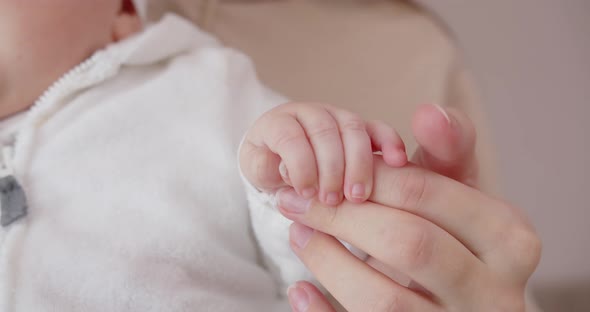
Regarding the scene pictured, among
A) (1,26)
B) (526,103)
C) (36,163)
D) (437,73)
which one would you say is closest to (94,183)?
(36,163)

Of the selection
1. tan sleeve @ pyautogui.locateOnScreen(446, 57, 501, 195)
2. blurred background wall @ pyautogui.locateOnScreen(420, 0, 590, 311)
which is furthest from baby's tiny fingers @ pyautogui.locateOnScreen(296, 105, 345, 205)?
blurred background wall @ pyautogui.locateOnScreen(420, 0, 590, 311)

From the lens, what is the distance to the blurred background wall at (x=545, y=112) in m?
1.21

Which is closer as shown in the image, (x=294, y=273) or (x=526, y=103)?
(x=294, y=273)

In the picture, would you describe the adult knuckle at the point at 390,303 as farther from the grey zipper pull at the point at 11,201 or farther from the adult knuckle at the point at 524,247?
the grey zipper pull at the point at 11,201

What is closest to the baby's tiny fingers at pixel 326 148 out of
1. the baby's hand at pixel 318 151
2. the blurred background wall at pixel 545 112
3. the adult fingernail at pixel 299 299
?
the baby's hand at pixel 318 151

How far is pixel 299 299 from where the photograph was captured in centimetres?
48

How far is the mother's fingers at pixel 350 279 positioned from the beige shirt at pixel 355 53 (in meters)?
0.41

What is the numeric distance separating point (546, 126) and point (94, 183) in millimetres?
1092

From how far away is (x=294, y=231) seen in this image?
0.49m

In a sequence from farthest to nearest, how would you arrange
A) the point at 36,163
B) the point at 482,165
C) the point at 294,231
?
the point at 482,165 → the point at 36,163 → the point at 294,231

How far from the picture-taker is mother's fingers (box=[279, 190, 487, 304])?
399 mm

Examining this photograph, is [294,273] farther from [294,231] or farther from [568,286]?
[568,286]

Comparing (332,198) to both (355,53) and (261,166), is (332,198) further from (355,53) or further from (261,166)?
(355,53)

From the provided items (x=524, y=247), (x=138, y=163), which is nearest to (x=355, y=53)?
(x=138, y=163)
